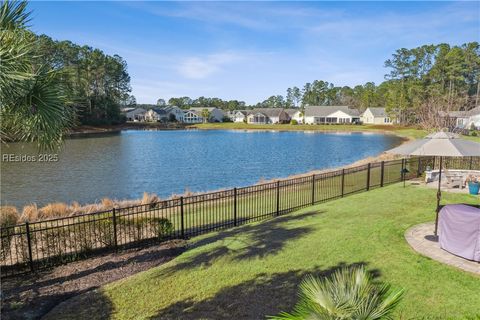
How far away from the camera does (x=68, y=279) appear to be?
7559 millimetres

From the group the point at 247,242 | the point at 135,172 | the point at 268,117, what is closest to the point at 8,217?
the point at 247,242

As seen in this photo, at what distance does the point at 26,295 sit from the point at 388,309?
723 cm

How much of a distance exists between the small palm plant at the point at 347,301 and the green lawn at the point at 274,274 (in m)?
3.38

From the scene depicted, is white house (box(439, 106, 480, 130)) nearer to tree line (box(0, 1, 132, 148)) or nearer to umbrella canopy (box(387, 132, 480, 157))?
umbrella canopy (box(387, 132, 480, 157))

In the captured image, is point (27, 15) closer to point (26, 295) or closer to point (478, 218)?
point (26, 295)

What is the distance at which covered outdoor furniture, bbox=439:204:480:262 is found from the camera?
6883 mm

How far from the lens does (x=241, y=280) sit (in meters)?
6.83

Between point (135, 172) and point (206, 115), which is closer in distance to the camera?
point (135, 172)

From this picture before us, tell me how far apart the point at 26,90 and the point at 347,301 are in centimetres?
533

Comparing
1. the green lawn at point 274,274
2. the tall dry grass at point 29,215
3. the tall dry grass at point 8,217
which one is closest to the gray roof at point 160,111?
the tall dry grass at point 29,215

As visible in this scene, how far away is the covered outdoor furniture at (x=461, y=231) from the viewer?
271 inches

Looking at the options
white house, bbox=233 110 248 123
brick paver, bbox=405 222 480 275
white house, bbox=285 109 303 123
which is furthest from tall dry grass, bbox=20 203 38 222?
white house, bbox=233 110 248 123

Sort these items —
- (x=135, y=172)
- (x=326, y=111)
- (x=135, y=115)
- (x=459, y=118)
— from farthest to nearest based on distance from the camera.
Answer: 1. (x=135, y=115)
2. (x=326, y=111)
3. (x=459, y=118)
4. (x=135, y=172)

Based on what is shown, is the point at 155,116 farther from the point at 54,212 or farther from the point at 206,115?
the point at 54,212
